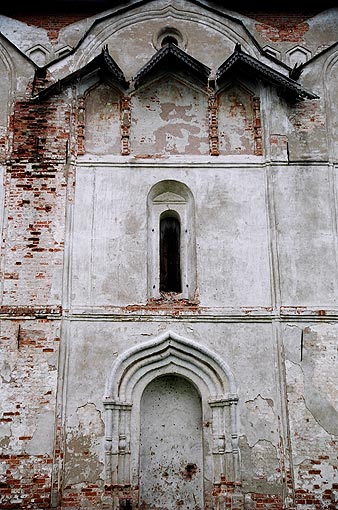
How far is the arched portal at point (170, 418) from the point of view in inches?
376

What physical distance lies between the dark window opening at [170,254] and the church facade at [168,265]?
4 centimetres

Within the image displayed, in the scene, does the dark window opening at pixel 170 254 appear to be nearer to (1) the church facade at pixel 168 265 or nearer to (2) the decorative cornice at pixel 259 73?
(1) the church facade at pixel 168 265

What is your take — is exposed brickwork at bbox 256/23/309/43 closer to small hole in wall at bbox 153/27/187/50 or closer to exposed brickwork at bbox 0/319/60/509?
small hole in wall at bbox 153/27/187/50

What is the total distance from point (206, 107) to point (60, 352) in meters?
4.97

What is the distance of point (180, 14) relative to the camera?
39.8 ft

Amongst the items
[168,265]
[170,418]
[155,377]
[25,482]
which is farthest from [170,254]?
[25,482]

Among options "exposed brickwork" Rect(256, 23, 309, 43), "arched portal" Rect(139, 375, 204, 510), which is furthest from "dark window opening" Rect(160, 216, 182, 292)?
"exposed brickwork" Rect(256, 23, 309, 43)

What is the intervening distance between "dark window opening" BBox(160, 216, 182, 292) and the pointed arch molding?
1.04 meters

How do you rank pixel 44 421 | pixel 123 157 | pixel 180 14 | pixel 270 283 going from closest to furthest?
pixel 44 421, pixel 270 283, pixel 123 157, pixel 180 14

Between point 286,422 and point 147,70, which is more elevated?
point 147,70

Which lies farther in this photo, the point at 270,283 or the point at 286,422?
the point at 270,283

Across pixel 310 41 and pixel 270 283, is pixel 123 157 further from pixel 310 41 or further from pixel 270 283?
pixel 310 41

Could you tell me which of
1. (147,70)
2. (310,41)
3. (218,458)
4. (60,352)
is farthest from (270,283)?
(310,41)

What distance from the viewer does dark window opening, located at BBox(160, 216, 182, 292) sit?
10867 mm
